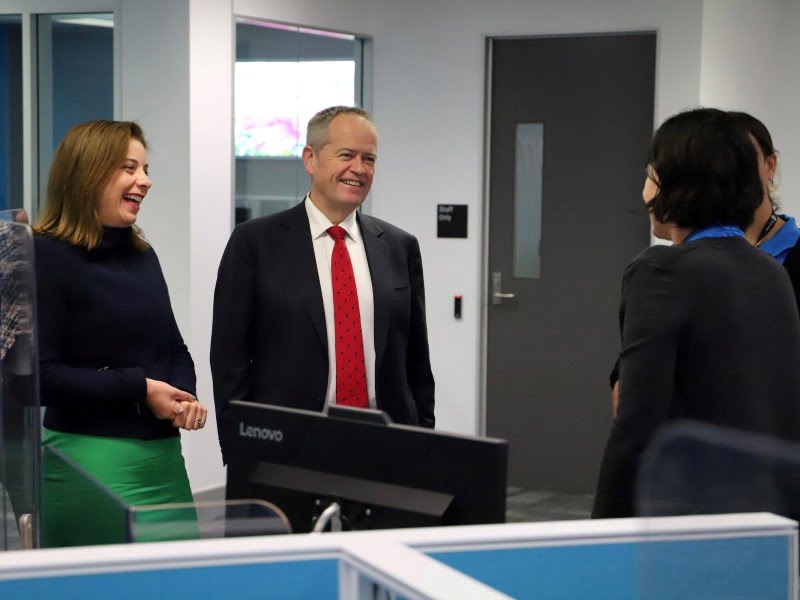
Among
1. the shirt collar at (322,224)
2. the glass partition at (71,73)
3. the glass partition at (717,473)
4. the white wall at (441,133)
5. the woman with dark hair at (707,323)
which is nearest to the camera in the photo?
the glass partition at (717,473)

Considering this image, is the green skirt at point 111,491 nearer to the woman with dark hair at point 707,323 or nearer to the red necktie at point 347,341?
the red necktie at point 347,341

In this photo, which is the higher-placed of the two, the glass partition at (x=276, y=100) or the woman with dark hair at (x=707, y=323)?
the glass partition at (x=276, y=100)

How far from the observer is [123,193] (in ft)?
9.43

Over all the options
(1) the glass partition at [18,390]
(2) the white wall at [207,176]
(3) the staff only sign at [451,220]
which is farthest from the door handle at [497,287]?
(1) the glass partition at [18,390]

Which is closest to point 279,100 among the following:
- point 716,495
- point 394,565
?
point 394,565

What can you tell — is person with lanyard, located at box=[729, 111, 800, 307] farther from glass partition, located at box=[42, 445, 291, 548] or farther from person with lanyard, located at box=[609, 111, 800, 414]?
glass partition, located at box=[42, 445, 291, 548]

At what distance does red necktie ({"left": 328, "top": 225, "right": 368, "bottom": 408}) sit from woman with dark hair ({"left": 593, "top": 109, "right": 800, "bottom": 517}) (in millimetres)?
956

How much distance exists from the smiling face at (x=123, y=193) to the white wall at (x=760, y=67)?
132 inches

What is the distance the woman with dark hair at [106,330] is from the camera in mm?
2729

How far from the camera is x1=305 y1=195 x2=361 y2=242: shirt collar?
304cm

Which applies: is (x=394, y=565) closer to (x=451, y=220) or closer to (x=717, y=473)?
(x=717, y=473)

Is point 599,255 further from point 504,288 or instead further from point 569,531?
point 569,531

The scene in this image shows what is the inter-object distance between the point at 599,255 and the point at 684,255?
12.8 feet

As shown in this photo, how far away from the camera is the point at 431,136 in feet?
20.2
